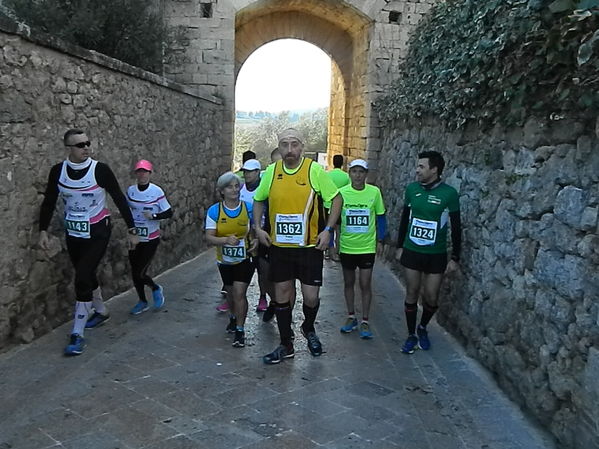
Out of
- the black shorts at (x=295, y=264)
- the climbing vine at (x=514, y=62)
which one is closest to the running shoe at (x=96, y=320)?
the black shorts at (x=295, y=264)

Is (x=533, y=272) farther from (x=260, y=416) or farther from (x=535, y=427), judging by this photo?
(x=260, y=416)

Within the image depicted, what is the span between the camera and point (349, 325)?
522 cm

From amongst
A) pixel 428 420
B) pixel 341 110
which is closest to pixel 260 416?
pixel 428 420

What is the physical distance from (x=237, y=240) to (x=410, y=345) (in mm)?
1678

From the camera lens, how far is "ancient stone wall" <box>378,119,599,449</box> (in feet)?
9.46

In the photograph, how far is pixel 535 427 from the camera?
10.9 feet

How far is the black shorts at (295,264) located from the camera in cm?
429

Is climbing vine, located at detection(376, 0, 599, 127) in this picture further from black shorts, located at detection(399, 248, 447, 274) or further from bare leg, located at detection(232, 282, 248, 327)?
bare leg, located at detection(232, 282, 248, 327)

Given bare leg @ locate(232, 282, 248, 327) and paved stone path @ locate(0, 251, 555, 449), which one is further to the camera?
bare leg @ locate(232, 282, 248, 327)

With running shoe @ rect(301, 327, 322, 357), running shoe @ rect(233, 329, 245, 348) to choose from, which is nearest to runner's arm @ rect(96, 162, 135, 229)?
running shoe @ rect(233, 329, 245, 348)

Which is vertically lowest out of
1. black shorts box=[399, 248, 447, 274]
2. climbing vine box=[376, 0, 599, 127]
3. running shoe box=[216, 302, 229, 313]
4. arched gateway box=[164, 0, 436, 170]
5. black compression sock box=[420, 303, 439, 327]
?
running shoe box=[216, 302, 229, 313]

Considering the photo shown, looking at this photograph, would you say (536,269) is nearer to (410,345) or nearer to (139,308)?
(410,345)

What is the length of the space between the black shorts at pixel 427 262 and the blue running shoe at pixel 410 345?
0.58m

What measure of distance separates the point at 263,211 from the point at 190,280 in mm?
3163
